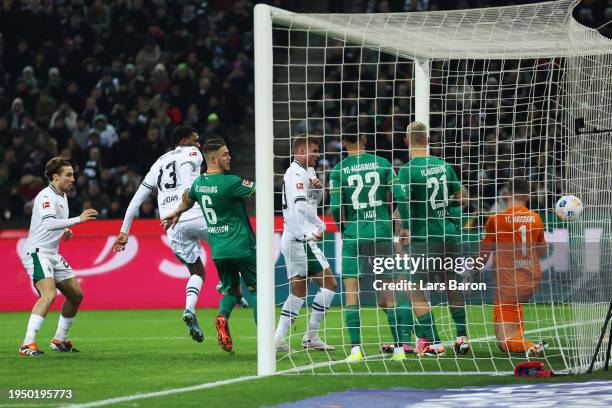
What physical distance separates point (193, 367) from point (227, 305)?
90 centimetres

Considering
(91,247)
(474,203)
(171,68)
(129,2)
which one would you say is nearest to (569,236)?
(474,203)

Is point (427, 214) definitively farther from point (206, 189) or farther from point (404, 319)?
point (206, 189)

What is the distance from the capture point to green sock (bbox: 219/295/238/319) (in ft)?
35.2

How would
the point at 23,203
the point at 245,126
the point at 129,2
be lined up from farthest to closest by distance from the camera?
1. the point at 129,2
2. the point at 245,126
3. the point at 23,203

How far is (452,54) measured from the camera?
424 inches

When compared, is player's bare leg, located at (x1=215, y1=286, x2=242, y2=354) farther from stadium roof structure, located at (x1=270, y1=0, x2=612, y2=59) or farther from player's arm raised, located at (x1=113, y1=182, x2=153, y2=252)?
stadium roof structure, located at (x1=270, y1=0, x2=612, y2=59)

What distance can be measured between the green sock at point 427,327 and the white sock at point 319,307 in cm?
104

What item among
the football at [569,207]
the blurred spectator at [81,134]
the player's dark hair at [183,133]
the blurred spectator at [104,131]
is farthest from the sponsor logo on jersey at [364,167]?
the blurred spectator at [81,134]

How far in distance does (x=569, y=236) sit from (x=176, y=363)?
379 cm

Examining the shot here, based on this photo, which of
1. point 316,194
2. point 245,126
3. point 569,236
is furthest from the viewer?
point 245,126

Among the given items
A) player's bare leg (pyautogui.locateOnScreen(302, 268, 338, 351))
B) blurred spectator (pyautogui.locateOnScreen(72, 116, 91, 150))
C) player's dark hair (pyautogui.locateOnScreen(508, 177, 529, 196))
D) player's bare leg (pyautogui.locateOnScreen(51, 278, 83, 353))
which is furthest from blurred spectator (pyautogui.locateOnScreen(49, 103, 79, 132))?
player's dark hair (pyautogui.locateOnScreen(508, 177, 529, 196))

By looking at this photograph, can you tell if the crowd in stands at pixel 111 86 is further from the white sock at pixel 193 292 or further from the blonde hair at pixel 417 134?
the blonde hair at pixel 417 134

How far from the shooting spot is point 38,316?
38.3 feet

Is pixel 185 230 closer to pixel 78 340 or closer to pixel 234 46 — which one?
pixel 78 340
